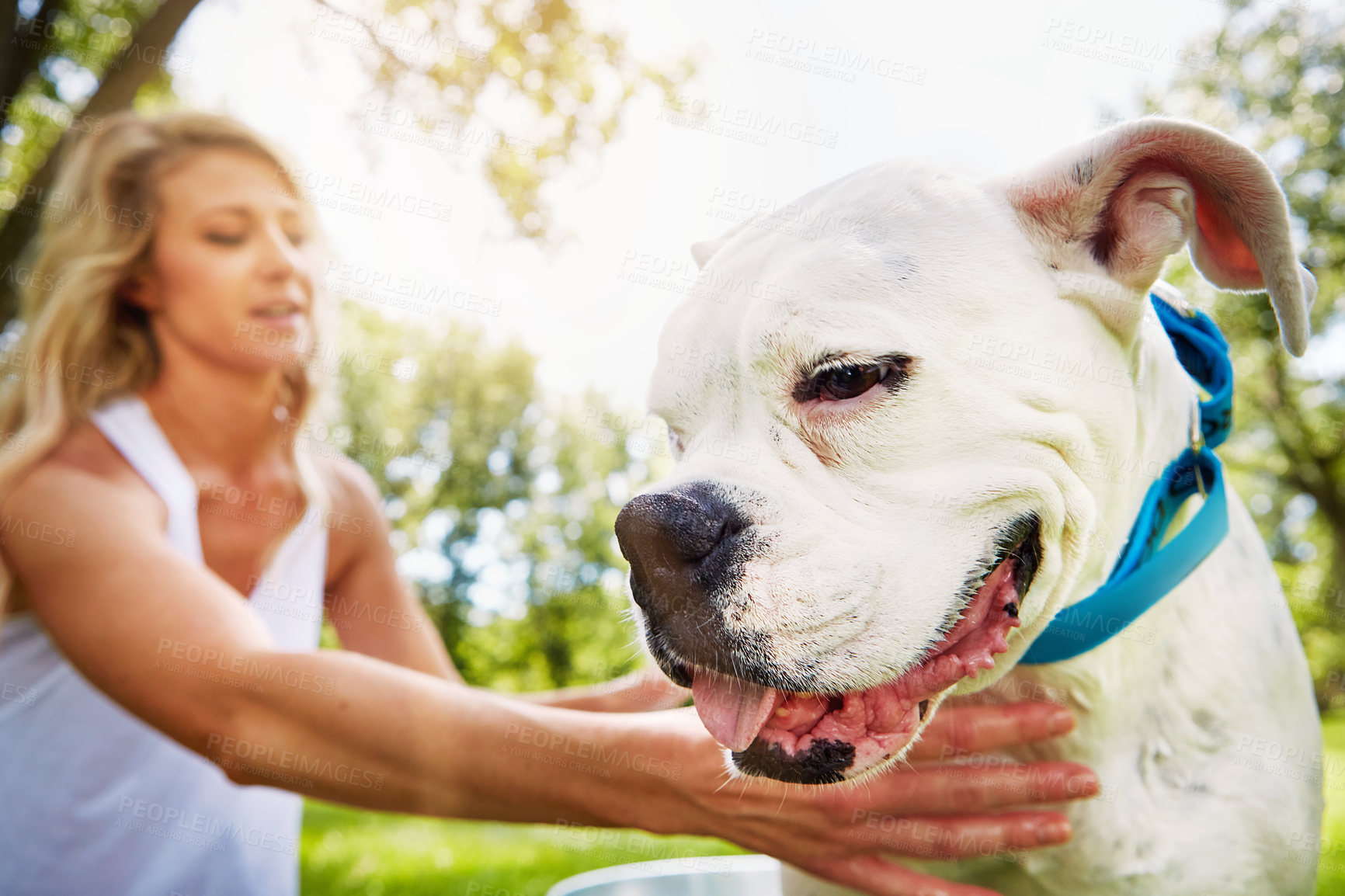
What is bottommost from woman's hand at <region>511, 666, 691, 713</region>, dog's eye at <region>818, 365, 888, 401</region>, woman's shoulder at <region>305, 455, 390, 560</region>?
woman's hand at <region>511, 666, 691, 713</region>

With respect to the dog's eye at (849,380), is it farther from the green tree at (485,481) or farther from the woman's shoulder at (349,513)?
the green tree at (485,481)

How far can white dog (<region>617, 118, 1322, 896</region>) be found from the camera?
1421 millimetres

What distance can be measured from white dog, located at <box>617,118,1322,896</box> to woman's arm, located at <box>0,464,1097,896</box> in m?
0.15

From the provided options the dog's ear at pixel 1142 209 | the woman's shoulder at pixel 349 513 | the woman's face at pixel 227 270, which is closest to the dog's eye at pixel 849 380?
the dog's ear at pixel 1142 209

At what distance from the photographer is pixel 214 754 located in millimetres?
2205

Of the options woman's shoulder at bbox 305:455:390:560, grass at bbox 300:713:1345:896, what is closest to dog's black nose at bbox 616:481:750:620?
woman's shoulder at bbox 305:455:390:560

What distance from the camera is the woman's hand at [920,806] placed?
65.1 inches

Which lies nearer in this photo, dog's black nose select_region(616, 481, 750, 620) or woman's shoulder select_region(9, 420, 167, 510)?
dog's black nose select_region(616, 481, 750, 620)

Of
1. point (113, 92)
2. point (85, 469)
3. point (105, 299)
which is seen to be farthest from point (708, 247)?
point (113, 92)

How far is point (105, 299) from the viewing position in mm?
3283

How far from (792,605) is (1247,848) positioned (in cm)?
109

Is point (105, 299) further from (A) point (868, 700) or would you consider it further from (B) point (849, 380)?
(A) point (868, 700)

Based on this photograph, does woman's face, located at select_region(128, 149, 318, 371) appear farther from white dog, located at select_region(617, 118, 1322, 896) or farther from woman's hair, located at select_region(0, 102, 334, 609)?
white dog, located at select_region(617, 118, 1322, 896)

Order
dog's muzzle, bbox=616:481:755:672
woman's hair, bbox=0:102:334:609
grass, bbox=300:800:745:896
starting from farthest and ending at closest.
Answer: grass, bbox=300:800:745:896
woman's hair, bbox=0:102:334:609
dog's muzzle, bbox=616:481:755:672
